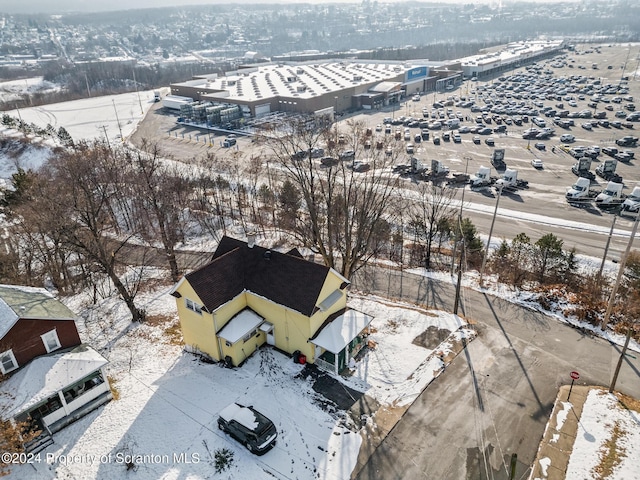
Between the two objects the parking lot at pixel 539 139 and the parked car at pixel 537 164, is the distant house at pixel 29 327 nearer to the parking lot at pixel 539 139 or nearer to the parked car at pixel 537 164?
the parking lot at pixel 539 139

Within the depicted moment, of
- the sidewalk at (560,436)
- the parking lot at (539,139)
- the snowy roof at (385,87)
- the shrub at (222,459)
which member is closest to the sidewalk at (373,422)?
the shrub at (222,459)

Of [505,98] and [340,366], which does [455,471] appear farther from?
[505,98]

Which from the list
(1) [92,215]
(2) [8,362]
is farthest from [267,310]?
(1) [92,215]

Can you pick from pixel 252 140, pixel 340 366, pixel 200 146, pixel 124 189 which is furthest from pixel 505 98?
pixel 340 366

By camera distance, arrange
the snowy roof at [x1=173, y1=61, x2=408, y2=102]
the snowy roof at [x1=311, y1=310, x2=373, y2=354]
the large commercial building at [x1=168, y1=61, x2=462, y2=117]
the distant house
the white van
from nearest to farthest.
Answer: the distant house
the snowy roof at [x1=311, y1=310, x2=373, y2=354]
the white van
the large commercial building at [x1=168, y1=61, x2=462, y2=117]
the snowy roof at [x1=173, y1=61, x2=408, y2=102]

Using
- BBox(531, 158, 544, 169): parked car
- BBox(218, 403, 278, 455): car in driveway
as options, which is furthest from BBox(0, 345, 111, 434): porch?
BBox(531, 158, 544, 169): parked car

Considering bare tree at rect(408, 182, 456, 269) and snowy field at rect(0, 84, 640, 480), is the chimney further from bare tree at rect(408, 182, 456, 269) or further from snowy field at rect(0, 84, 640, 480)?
bare tree at rect(408, 182, 456, 269)
